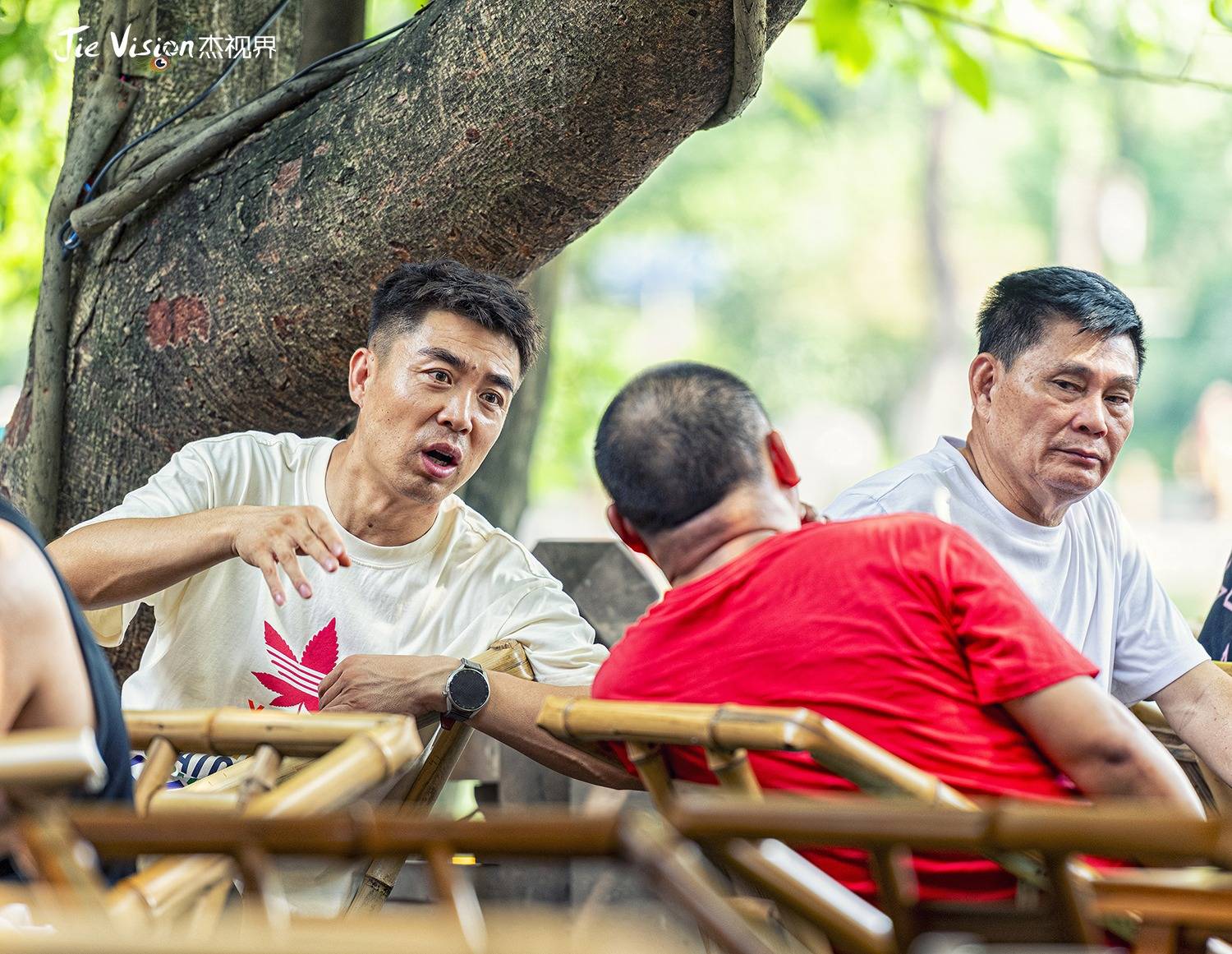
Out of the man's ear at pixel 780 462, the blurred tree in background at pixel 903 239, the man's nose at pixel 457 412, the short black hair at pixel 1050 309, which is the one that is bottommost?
the man's ear at pixel 780 462

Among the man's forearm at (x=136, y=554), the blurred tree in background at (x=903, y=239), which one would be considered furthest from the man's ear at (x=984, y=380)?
the blurred tree in background at (x=903, y=239)

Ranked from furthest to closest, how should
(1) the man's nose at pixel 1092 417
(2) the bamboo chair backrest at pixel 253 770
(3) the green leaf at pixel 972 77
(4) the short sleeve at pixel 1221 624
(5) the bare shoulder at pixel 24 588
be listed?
(3) the green leaf at pixel 972 77
(4) the short sleeve at pixel 1221 624
(1) the man's nose at pixel 1092 417
(5) the bare shoulder at pixel 24 588
(2) the bamboo chair backrest at pixel 253 770

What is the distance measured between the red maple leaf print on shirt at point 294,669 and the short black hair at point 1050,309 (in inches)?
64.5

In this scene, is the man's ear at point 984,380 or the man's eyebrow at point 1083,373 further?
the man's ear at point 984,380

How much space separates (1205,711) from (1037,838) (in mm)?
1959

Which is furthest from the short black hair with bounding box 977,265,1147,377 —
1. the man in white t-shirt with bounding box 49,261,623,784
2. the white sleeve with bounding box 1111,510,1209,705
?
the man in white t-shirt with bounding box 49,261,623,784

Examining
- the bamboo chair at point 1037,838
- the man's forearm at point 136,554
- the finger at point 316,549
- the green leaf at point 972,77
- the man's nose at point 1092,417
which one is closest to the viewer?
the bamboo chair at point 1037,838

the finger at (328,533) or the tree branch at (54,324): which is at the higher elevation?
the tree branch at (54,324)

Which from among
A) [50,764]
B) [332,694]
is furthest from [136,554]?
[50,764]

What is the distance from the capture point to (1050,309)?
311 centimetres

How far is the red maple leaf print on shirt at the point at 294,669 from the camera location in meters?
2.87

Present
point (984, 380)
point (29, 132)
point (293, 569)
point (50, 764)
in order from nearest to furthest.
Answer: point (50, 764)
point (293, 569)
point (984, 380)
point (29, 132)

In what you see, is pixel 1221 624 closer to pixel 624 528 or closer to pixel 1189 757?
pixel 1189 757

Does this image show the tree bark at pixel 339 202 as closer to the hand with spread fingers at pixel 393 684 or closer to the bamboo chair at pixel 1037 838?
the hand with spread fingers at pixel 393 684
